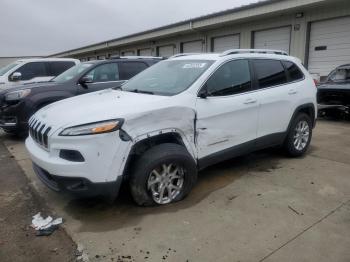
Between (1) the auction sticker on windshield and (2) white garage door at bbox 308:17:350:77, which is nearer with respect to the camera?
(1) the auction sticker on windshield

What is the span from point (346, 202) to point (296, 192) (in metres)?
0.56

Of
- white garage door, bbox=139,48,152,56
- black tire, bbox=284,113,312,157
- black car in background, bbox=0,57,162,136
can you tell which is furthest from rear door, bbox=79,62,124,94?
white garage door, bbox=139,48,152,56

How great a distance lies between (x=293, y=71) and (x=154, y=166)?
10.4ft

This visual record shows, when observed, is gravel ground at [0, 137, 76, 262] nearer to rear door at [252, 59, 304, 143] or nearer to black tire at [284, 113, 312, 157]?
rear door at [252, 59, 304, 143]

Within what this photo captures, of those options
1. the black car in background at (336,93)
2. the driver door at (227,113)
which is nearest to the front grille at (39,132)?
the driver door at (227,113)

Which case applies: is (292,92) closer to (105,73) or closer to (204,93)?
(204,93)

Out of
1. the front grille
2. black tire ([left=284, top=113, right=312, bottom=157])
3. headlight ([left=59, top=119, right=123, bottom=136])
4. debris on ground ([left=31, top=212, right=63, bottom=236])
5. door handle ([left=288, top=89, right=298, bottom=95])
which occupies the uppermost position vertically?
door handle ([left=288, top=89, right=298, bottom=95])

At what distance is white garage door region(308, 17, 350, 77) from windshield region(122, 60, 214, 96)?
8.95 m

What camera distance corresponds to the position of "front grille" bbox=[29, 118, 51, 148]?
356 centimetres

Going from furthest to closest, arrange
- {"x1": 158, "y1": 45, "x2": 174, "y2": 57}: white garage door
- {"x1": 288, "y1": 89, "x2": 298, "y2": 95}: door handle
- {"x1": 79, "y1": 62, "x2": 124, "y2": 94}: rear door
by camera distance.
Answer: {"x1": 158, "y1": 45, "x2": 174, "y2": 57}: white garage door, {"x1": 79, "y1": 62, "x2": 124, "y2": 94}: rear door, {"x1": 288, "y1": 89, "x2": 298, "y2": 95}: door handle

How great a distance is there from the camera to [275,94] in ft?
16.3

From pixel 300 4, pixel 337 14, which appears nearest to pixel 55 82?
pixel 300 4

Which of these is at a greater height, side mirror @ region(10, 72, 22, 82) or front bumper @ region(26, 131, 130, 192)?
side mirror @ region(10, 72, 22, 82)

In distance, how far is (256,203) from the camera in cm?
388
